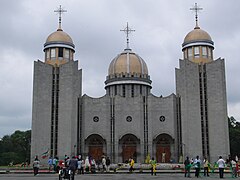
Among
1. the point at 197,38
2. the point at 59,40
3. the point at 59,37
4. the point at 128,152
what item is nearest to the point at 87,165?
the point at 128,152

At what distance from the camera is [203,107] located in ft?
146

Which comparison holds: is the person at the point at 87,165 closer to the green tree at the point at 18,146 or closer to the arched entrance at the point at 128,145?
the arched entrance at the point at 128,145

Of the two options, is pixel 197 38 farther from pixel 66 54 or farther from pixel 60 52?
pixel 60 52

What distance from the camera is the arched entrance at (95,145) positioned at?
45906 millimetres

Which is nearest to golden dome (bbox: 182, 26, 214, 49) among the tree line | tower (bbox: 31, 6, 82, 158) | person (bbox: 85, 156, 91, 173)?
tower (bbox: 31, 6, 82, 158)

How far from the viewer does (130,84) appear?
51.2 m

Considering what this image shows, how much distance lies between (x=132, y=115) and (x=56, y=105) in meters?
8.72

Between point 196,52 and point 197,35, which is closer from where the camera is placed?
point 196,52

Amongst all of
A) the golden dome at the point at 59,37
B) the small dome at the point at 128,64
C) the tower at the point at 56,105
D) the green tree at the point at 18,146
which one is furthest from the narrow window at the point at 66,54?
the green tree at the point at 18,146

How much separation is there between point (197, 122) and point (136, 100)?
745cm

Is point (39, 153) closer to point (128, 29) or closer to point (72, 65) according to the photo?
point (72, 65)

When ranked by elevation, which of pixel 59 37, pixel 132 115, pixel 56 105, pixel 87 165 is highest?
pixel 59 37

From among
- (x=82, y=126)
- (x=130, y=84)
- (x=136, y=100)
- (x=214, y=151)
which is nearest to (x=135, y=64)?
(x=130, y=84)

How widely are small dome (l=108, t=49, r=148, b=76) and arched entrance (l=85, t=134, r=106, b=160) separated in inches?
398
